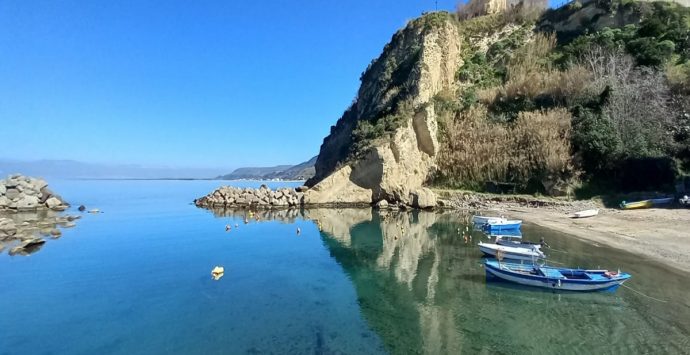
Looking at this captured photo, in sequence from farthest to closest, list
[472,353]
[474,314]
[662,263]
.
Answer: [662,263] → [474,314] → [472,353]

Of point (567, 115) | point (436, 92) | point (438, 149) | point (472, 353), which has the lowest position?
point (472, 353)

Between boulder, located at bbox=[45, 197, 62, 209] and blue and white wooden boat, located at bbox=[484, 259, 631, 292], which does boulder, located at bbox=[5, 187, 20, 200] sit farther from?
blue and white wooden boat, located at bbox=[484, 259, 631, 292]

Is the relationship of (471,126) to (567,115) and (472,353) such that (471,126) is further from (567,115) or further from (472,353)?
(472,353)

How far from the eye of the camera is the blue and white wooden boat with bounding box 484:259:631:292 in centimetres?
1602

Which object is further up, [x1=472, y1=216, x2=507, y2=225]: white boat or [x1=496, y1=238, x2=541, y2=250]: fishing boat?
[x1=472, y1=216, x2=507, y2=225]: white boat

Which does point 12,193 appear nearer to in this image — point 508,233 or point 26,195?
point 26,195

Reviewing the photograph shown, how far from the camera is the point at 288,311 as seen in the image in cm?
1515

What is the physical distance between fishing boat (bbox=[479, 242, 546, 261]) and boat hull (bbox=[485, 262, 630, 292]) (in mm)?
4033

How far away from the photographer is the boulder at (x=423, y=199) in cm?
4456

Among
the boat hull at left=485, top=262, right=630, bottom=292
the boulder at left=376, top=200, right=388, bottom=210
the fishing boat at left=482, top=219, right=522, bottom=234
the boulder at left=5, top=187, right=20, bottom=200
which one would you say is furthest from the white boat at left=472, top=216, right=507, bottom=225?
the boulder at left=5, top=187, right=20, bottom=200

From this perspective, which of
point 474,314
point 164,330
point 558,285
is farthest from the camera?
point 558,285

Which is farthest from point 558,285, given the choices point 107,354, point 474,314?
point 107,354

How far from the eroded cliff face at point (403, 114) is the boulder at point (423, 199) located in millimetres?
789

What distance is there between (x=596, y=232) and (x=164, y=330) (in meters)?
27.6
